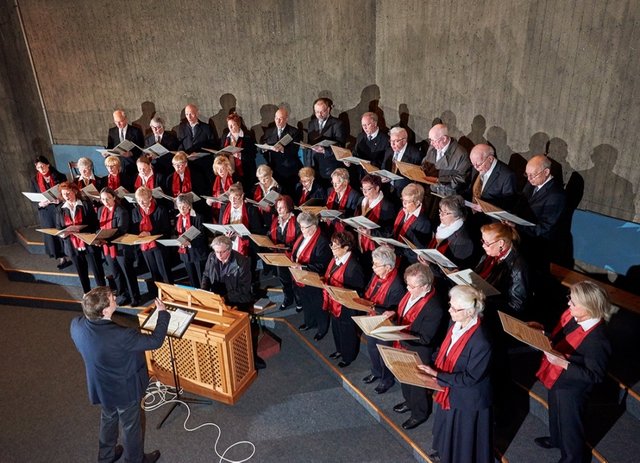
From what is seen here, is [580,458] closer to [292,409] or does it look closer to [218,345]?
[292,409]

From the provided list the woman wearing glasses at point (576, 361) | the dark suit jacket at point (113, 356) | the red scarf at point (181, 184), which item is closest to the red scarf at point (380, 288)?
the woman wearing glasses at point (576, 361)

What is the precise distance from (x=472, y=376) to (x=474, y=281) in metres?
0.75

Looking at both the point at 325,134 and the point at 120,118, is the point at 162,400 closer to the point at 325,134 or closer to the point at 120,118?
the point at 325,134

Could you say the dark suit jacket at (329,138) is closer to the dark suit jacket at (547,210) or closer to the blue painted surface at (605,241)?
the dark suit jacket at (547,210)

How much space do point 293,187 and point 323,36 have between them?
2.26 metres

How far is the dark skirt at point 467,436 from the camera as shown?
319 cm

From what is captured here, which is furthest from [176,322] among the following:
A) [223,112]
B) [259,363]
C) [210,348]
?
[223,112]

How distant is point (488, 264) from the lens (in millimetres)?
3926

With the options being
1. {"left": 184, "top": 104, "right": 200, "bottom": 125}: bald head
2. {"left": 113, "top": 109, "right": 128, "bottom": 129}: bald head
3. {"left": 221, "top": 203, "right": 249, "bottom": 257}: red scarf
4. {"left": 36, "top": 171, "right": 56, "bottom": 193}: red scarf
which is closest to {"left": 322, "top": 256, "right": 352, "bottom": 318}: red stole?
{"left": 221, "top": 203, "right": 249, "bottom": 257}: red scarf

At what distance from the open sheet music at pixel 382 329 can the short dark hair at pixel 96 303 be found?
1.66m

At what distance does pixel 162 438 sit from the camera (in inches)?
166

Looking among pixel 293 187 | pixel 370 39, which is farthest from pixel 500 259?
pixel 370 39

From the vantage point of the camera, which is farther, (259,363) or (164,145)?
(164,145)

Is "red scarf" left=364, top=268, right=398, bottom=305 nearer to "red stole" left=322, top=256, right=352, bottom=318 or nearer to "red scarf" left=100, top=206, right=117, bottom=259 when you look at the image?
"red stole" left=322, top=256, right=352, bottom=318
